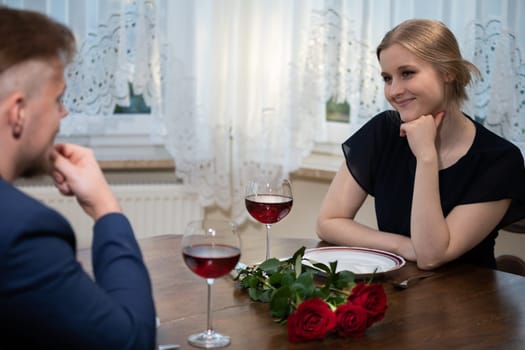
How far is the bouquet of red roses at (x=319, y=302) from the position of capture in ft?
4.32

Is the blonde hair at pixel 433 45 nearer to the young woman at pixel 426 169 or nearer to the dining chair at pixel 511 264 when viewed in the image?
the young woman at pixel 426 169

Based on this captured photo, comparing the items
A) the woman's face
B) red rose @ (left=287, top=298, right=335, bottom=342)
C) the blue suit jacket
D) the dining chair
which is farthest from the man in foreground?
the dining chair

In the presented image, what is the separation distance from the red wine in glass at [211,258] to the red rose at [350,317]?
20cm

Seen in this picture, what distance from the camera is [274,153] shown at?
11.0 feet

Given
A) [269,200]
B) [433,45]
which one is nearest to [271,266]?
[269,200]

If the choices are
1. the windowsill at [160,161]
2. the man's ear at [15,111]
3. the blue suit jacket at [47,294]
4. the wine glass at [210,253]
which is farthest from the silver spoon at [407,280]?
the windowsill at [160,161]

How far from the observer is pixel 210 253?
133 cm

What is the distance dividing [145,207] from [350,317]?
6.95 feet

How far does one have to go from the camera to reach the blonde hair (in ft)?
7.09

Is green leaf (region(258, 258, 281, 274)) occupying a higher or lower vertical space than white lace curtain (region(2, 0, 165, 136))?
lower

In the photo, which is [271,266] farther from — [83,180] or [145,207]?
[145,207]

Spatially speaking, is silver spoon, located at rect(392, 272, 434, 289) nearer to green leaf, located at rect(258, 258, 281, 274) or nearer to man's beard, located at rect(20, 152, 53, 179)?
green leaf, located at rect(258, 258, 281, 274)

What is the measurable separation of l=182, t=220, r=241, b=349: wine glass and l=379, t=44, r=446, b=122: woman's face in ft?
3.23

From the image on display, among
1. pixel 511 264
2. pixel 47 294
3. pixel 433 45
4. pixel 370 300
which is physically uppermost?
pixel 433 45
